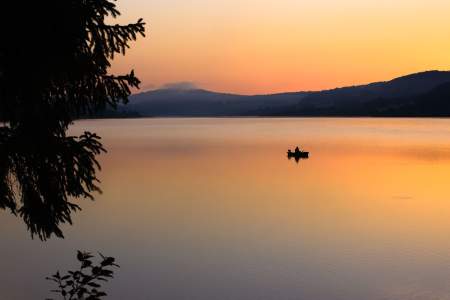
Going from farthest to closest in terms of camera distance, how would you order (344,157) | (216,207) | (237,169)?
(344,157)
(237,169)
(216,207)

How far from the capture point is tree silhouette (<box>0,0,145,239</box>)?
6.73 meters

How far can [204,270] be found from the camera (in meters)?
17.8

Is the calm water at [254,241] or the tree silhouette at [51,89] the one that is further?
the calm water at [254,241]

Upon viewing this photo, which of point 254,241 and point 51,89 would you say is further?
point 254,241

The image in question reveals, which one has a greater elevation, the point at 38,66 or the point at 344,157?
the point at 38,66

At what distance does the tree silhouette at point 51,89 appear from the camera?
22.1ft

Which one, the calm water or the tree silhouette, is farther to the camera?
the calm water

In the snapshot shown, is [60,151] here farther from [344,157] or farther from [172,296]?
[344,157]

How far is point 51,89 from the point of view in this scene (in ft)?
24.2

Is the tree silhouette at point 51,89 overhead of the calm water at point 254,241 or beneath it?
overhead

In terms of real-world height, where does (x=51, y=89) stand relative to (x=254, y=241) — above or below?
above

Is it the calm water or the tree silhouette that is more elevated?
the tree silhouette

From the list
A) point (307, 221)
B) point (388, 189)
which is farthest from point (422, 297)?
point (388, 189)

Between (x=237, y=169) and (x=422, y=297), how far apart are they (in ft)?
133
